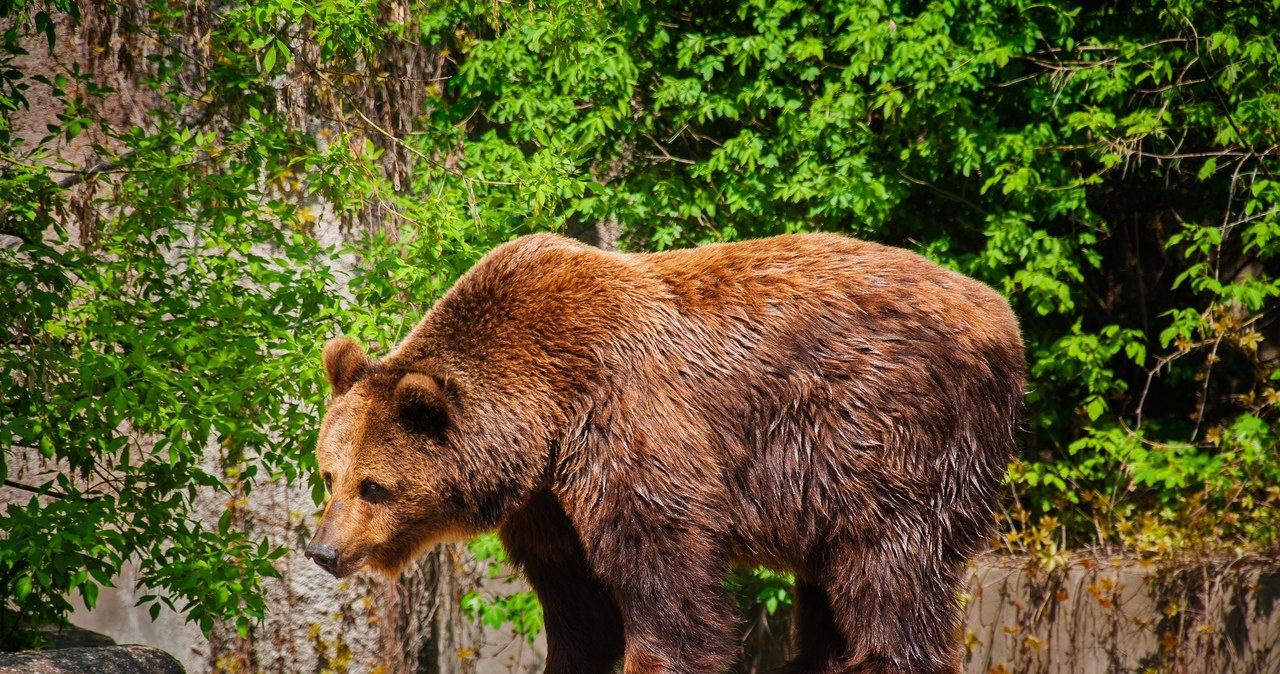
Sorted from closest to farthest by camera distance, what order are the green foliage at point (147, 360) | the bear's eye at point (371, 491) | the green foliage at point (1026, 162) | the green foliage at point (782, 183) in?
the bear's eye at point (371, 491)
the green foliage at point (147, 360)
the green foliage at point (782, 183)
the green foliage at point (1026, 162)

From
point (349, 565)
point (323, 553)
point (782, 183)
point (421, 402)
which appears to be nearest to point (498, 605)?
point (782, 183)

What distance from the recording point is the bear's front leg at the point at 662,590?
3961mm

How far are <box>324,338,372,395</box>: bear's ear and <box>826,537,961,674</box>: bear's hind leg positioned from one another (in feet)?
6.15

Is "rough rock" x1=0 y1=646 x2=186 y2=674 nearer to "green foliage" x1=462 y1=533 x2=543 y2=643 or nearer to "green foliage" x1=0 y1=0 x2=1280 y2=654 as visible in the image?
"green foliage" x1=0 y1=0 x2=1280 y2=654

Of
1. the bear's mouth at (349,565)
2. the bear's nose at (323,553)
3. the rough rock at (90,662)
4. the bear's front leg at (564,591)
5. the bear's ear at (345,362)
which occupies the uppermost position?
the bear's ear at (345,362)

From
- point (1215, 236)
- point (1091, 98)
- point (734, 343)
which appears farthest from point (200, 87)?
point (1215, 236)

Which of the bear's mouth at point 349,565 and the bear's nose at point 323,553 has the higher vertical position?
the bear's nose at point 323,553

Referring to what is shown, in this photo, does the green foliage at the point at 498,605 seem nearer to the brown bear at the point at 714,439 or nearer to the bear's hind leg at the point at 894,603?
the brown bear at the point at 714,439

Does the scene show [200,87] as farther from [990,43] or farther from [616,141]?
[990,43]

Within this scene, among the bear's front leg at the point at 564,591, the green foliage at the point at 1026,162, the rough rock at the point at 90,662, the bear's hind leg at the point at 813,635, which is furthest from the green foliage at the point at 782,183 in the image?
the bear's hind leg at the point at 813,635

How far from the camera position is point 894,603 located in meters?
4.12

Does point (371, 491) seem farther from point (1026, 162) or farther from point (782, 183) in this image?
point (1026, 162)

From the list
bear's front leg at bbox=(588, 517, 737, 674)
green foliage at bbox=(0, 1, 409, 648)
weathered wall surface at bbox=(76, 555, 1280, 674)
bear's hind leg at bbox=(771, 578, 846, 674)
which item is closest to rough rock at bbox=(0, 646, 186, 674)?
green foliage at bbox=(0, 1, 409, 648)

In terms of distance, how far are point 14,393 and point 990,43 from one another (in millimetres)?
5278
